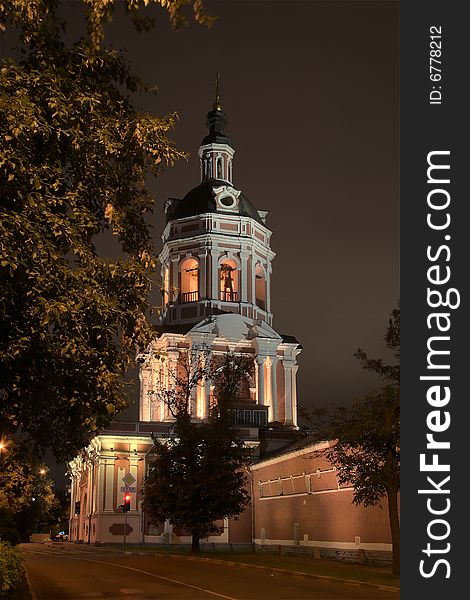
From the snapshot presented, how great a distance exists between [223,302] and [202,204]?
8965 millimetres

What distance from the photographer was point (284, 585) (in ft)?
79.1

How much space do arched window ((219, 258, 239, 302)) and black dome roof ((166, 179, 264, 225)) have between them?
178 inches

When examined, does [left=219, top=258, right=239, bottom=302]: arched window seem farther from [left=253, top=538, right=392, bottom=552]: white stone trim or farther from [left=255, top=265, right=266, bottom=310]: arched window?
[left=253, top=538, right=392, bottom=552]: white stone trim

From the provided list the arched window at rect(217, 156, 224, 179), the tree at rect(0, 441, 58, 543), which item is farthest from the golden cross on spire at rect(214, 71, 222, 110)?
the tree at rect(0, 441, 58, 543)

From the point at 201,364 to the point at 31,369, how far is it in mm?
56862

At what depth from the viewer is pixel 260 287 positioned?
77625 millimetres

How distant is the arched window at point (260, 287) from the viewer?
7675 cm

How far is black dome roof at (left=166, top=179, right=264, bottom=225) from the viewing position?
74.9m

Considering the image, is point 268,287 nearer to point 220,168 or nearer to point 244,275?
point 244,275

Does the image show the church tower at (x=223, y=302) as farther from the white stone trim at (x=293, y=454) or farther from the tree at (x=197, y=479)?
the tree at (x=197, y=479)

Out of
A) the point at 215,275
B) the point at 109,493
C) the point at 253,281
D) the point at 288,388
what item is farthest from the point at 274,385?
the point at 109,493

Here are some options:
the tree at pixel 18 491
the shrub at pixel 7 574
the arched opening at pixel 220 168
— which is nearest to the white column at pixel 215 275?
the arched opening at pixel 220 168

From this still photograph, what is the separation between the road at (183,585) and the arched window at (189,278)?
41520mm

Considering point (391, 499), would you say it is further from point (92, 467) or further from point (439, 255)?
A: point (92, 467)
